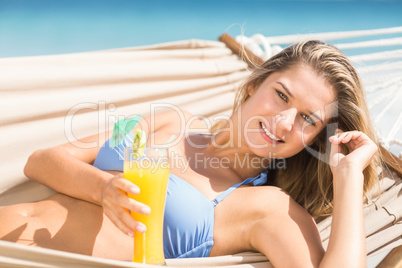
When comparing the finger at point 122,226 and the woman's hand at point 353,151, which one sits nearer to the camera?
the finger at point 122,226

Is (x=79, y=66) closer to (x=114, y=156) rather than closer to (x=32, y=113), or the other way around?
(x=32, y=113)

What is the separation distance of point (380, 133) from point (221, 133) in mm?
977

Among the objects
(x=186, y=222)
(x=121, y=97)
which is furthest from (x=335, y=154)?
(x=121, y=97)

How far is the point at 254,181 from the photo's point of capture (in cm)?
208

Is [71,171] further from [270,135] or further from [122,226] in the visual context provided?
[270,135]

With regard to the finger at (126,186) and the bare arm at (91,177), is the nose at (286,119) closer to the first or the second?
the bare arm at (91,177)

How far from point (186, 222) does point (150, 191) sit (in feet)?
1.02

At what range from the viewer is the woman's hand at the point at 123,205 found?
1383mm

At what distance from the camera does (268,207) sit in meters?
1.77

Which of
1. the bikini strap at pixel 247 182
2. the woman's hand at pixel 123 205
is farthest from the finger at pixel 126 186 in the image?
the bikini strap at pixel 247 182

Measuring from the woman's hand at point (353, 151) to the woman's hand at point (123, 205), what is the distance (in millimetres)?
775

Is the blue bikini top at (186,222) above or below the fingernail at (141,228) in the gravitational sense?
below

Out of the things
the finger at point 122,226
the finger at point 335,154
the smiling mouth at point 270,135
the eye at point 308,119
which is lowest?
the finger at point 122,226

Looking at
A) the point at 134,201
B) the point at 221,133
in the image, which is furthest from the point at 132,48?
the point at 134,201
